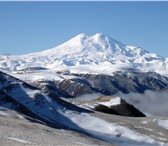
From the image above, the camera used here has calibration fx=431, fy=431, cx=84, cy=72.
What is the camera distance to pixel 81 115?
116125 millimetres

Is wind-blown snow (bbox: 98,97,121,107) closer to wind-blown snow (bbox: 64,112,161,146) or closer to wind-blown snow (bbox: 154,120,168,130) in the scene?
wind-blown snow (bbox: 154,120,168,130)

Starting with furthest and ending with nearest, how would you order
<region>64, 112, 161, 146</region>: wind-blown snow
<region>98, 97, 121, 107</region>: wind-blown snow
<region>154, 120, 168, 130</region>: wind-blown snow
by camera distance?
<region>98, 97, 121, 107</region>: wind-blown snow → <region>154, 120, 168, 130</region>: wind-blown snow → <region>64, 112, 161, 146</region>: wind-blown snow

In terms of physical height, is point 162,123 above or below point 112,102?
below

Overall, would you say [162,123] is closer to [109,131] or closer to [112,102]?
[109,131]

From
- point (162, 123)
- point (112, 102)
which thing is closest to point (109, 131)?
point (162, 123)

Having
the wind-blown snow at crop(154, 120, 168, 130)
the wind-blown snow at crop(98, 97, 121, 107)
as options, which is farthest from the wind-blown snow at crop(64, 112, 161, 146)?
the wind-blown snow at crop(98, 97, 121, 107)

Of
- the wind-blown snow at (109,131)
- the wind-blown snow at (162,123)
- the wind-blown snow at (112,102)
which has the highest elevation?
the wind-blown snow at (112,102)

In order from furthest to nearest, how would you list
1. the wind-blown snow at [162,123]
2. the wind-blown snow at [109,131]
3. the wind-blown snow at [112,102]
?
the wind-blown snow at [112,102], the wind-blown snow at [162,123], the wind-blown snow at [109,131]

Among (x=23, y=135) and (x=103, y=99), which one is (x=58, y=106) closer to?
(x=103, y=99)

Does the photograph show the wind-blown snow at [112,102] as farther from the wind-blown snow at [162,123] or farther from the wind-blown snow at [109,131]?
the wind-blown snow at [109,131]

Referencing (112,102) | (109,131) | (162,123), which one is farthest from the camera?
(112,102)

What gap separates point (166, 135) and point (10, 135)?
2443 inches

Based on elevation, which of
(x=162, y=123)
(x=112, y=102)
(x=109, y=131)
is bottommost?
(x=109, y=131)

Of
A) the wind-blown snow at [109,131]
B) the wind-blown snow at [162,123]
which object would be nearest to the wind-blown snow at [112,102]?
the wind-blown snow at [162,123]
